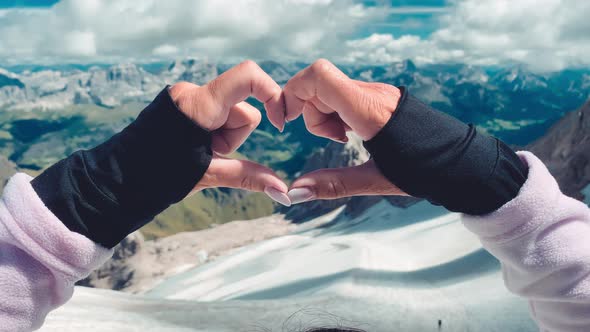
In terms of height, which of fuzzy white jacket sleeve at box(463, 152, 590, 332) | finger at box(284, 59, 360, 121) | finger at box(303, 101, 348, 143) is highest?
finger at box(284, 59, 360, 121)

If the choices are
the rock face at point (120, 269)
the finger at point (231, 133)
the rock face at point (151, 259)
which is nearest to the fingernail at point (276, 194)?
the finger at point (231, 133)

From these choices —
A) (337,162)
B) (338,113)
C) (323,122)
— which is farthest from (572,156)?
(337,162)

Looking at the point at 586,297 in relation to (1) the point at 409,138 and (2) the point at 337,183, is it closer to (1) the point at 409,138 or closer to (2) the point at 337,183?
(1) the point at 409,138

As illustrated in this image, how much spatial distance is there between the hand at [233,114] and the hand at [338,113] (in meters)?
0.21

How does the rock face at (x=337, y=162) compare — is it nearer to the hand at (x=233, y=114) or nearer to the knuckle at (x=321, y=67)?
the hand at (x=233, y=114)

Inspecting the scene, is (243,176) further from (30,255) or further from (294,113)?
(30,255)

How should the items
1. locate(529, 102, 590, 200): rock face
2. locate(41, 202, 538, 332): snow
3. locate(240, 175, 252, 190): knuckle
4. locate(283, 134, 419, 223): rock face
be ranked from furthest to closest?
locate(283, 134, 419, 223): rock face
locate(529, 102, 590, 200): rock face
locate(41, 202, 538, 332): snow
locate(240, 175, 252, 190): knuckle

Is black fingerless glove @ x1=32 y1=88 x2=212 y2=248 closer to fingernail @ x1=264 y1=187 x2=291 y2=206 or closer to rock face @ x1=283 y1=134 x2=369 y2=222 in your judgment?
fingernail @ x1=264 y1=187 x2=291 y2=206

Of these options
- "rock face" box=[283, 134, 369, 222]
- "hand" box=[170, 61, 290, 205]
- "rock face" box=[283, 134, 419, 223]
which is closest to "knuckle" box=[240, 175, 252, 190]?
"hand" box=[170, 61, 290, 205]

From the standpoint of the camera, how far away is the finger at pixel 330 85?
389 centimetres

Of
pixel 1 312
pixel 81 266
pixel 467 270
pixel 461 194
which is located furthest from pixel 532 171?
pixel 467 270

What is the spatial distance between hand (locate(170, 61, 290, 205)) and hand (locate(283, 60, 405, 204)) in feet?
0.68

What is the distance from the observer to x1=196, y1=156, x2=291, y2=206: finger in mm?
4578

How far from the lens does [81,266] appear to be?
12.1ft
